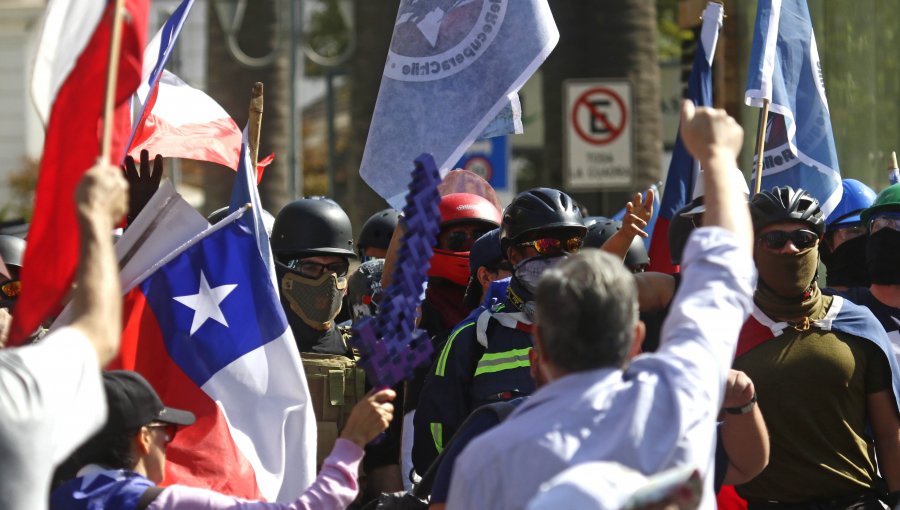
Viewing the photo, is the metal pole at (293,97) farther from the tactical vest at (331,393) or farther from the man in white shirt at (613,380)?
the man in white shirt at (613,380)

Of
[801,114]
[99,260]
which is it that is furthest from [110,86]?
[801,114]

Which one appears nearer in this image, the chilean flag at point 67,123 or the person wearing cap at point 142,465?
the chilean flag at point 67,123

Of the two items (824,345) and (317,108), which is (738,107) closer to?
(824,345)

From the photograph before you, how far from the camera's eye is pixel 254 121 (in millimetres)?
6312

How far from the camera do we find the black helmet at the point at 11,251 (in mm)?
8312

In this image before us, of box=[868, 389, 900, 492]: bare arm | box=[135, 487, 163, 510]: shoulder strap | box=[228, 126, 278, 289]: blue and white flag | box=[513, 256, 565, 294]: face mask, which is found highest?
box=[228, 126, 278, 289]: blue and white flag

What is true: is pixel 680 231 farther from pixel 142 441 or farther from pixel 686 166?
Result: pixel 142 441

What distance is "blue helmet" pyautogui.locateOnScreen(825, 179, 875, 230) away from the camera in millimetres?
7961

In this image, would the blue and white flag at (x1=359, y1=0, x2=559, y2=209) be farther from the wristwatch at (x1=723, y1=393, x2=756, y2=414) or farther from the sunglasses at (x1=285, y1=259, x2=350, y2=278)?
the wristwatch at (x1=723, y1=393, x2=756, y2=414)

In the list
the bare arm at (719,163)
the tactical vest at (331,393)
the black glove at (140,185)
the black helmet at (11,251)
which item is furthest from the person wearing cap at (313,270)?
the bare arm at (719,163)

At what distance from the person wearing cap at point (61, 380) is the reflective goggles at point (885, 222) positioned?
4.12 metres

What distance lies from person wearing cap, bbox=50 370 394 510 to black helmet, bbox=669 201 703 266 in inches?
115

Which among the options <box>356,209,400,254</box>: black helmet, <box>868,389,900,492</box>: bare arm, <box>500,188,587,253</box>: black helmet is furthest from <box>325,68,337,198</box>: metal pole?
<box>868,389,900,492</box>: bare arm

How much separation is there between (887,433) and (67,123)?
3.09 meters
